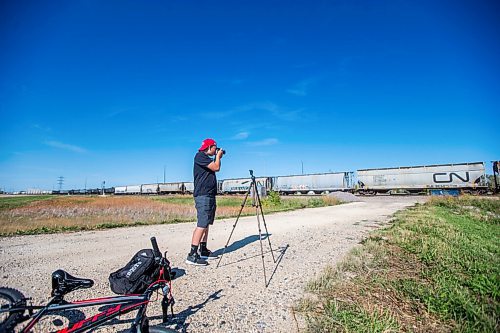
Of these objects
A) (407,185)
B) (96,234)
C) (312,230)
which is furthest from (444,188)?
(96,234)

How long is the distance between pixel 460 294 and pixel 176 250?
5.64 metres

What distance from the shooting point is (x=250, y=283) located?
4.22 meters

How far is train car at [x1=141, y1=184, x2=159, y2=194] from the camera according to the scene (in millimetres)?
74600

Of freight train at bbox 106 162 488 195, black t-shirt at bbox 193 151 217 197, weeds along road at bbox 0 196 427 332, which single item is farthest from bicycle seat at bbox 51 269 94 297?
freight train at bbox 106 162 488 195

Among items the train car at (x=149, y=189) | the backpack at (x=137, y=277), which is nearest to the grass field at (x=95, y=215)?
the backpack at (x=137, y=277)

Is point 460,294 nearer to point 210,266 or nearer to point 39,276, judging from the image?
point 210,266

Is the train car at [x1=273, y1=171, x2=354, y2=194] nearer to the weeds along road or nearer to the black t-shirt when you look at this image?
the weeds along road

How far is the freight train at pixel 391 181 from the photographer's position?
31938 millimetres

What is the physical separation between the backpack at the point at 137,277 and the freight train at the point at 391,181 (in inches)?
808

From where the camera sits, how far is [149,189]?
78312 millimetres

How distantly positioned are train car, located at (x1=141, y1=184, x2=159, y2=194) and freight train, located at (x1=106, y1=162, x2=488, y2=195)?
29.5 meters

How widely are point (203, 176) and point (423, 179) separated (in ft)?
129

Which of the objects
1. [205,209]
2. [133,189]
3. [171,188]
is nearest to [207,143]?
[205,209]

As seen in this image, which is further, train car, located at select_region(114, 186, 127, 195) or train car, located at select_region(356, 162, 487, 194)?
train car, located at select_region(114, 186, 127, 195)
